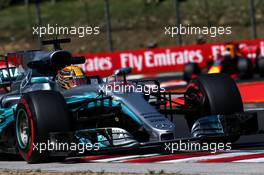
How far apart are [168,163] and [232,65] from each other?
57.5 ft

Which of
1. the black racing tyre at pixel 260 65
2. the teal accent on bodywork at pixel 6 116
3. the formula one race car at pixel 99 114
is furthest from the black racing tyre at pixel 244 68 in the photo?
the teal accent on bodywork at pixel 6 116

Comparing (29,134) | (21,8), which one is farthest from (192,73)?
(21,8)

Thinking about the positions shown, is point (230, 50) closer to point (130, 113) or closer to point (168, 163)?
point (130, 113)

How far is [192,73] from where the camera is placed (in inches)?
1054

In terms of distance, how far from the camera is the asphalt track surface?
8.65 meters

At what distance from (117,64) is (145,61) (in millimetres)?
1120

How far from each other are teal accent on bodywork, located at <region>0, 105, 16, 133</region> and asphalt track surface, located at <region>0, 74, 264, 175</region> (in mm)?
522

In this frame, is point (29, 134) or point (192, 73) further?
point (192, 73)

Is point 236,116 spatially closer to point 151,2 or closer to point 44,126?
point 44,126

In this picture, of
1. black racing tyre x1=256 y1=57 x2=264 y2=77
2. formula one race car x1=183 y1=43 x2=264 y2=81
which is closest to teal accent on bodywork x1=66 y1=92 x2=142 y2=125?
formula one race car x1=183 y1=43 x2=264 y2=81

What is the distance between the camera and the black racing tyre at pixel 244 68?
2634 cm

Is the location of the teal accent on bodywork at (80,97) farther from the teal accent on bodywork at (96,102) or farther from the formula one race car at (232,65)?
the formula one race car at (232,65)

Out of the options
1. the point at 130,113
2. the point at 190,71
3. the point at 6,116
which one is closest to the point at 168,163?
the point at 130,113

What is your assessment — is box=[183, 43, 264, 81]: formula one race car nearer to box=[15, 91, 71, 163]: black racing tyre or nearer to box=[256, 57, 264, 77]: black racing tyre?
box=[256, 57, 264, 77]: black racing tyre
